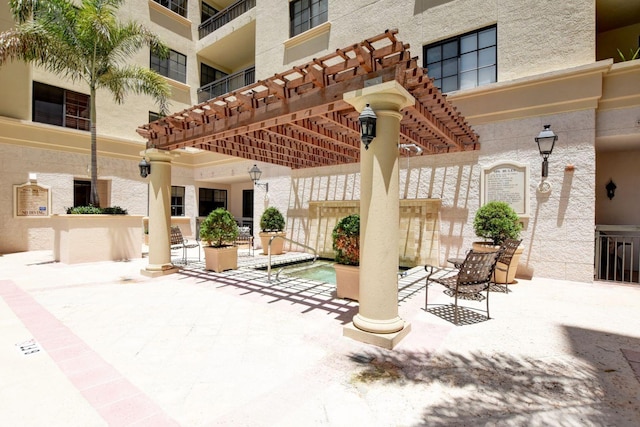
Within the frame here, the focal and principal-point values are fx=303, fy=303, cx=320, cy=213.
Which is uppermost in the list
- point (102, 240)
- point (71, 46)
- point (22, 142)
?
point (71, 46)

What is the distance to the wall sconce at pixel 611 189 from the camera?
8.26 metres

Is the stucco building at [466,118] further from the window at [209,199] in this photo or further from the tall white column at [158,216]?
the tall white column at [158,216]

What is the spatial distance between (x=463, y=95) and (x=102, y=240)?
37.3 feet

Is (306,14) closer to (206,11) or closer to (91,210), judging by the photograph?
(206,11)

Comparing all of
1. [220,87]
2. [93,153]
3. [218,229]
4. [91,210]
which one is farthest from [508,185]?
[220,87]

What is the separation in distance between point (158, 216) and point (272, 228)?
4499mm

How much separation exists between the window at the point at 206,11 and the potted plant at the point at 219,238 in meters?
14.8

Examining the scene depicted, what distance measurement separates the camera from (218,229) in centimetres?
755

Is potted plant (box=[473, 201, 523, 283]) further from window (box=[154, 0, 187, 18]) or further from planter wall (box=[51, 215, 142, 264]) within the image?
window (box=[154, 0, 187, 18])

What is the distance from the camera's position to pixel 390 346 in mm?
3447

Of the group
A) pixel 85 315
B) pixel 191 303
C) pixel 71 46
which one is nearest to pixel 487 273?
pixel 191 303

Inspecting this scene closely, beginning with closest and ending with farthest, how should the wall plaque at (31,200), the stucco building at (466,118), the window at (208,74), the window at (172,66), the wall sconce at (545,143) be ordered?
1. the wall sconce at (545,143)
2. the stucco building at (466,118)
3. the wall plaque at (31,200)
4. the window at (172,66)
5. the window at (208,74)

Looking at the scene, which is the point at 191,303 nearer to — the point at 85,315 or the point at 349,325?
the point at 85,315

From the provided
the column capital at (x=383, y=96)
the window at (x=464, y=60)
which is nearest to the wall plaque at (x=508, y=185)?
the window at (x=464, y=60)
